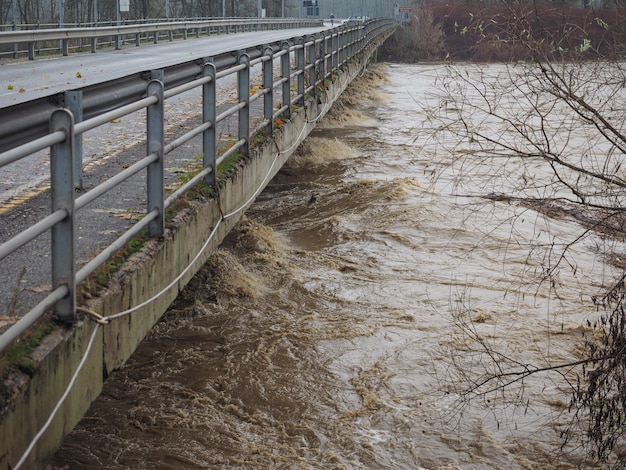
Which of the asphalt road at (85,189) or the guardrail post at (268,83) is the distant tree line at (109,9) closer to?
the asphalt road at (85,189)

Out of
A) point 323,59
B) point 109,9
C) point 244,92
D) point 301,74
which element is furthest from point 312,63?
point 109,9

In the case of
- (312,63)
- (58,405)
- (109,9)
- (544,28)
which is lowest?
(58,405)

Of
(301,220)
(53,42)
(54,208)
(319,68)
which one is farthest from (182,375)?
(53,42)

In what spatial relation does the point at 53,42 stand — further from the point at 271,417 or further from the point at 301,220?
the point at 271,417

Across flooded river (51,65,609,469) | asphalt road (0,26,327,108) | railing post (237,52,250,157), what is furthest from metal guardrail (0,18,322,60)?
railing post (237,52,250,157)

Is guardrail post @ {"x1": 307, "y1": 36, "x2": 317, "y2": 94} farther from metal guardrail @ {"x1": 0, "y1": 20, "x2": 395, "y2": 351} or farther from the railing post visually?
the railing post

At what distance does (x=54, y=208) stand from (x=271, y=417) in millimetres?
3843

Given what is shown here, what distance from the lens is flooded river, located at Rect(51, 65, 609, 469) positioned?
23.8 feet

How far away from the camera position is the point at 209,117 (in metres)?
7.86

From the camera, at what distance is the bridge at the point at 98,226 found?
4.23m

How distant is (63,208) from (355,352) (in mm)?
5400

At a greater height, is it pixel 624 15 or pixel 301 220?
pixel 624 15

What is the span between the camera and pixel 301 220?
50.9 feet

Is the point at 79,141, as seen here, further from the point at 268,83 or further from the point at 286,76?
the point at 286,76
